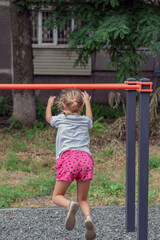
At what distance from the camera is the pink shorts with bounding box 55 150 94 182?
311 centimetres

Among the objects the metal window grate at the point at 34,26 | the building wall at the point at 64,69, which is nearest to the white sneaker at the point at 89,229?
the building wall at the point at 64,69

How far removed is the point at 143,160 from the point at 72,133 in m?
0.63

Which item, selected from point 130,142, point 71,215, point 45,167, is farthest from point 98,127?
point 71,215

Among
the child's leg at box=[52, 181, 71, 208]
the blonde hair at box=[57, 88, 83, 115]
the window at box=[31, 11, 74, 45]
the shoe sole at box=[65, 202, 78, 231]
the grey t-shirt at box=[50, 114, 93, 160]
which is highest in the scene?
the window at box=[31, 11, 74, 45]

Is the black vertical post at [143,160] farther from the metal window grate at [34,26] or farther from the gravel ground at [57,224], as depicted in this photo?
the metal window grate at [34,26]

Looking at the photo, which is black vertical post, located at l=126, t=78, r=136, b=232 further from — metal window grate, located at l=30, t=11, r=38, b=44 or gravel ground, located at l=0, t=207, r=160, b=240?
metal window grate, located at l=30, t=11, r=38, b=44

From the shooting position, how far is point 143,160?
322 centimetres

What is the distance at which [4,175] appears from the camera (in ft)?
18.5

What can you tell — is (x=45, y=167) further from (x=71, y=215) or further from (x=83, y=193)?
(x=71, y=215)

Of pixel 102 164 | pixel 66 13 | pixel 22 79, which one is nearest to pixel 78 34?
pixel 66 13

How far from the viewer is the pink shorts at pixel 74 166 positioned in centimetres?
311

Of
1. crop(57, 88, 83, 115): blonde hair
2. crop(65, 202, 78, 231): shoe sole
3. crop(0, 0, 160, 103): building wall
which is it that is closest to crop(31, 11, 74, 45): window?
crop(0, 0, 160, 103): building wall

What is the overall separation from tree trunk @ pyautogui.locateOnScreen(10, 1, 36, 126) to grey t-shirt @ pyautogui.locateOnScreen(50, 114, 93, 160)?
5288 millimetres

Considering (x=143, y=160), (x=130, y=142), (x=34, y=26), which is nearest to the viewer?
(x=143, y=160)
